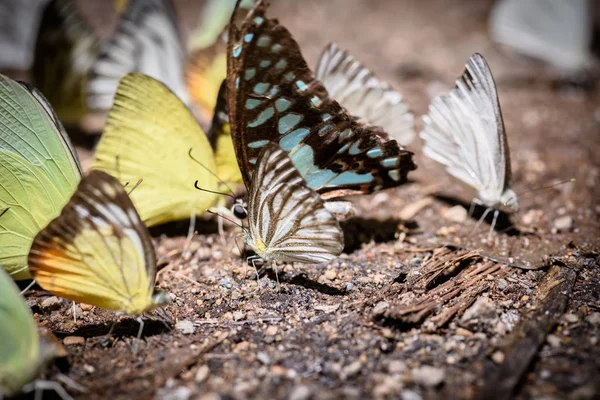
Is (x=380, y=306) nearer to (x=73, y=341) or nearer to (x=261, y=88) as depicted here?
(x=261, y=88)

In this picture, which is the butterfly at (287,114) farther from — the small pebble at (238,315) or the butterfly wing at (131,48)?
the butterfly wing at (131,48)

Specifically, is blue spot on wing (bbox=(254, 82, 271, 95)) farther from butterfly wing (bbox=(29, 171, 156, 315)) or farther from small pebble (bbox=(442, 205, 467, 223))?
small pebble (bbox=(442, 205, 467, 223))

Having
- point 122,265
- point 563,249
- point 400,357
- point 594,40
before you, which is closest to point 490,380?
point 400,357

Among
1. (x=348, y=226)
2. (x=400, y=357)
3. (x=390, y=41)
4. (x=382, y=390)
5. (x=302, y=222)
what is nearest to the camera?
(x=382, y=390)

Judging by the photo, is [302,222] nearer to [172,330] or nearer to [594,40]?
[172,330]

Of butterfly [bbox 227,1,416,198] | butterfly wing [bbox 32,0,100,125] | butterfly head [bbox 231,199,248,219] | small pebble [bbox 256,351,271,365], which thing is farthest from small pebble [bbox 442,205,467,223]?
butterfly wing [bbox 32,0,100,125]

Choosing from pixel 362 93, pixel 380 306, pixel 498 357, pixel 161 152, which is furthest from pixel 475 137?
pixel 161 152

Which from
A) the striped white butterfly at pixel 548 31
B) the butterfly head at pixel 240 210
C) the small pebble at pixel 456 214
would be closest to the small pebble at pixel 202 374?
the butterfly head at pixel 240 210
